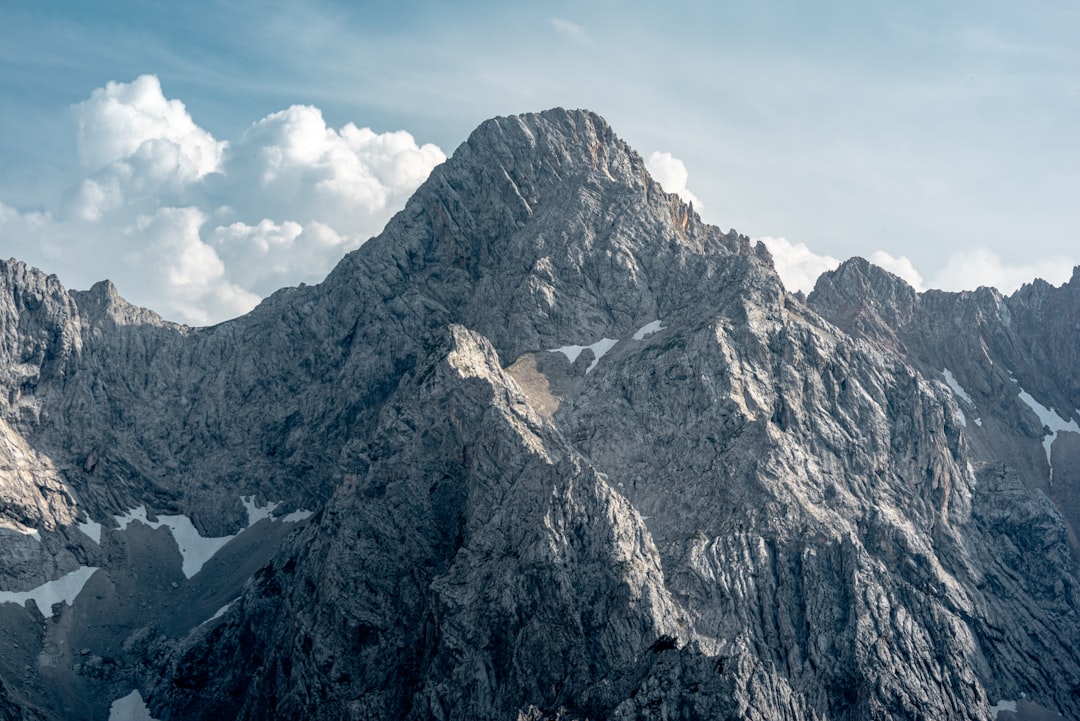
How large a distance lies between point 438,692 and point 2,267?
114007 mm

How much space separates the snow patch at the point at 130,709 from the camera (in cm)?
12688

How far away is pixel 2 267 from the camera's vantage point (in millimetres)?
168625

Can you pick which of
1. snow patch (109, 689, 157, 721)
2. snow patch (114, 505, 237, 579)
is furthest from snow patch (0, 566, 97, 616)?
snow patch (109, 689, 157, 721)

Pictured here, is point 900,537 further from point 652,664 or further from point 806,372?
Result: point 652,664

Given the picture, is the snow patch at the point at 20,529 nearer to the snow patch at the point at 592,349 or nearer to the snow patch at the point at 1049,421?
the snow patch at the point at 592,349

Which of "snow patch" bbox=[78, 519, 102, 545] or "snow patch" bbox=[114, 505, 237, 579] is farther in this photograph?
"snow patch" bbox=[114, 505, 237, 579]

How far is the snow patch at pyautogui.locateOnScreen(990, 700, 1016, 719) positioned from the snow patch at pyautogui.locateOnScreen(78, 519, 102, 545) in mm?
121908

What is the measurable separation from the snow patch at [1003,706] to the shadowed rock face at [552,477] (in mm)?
2093

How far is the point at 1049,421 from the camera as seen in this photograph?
173 metres

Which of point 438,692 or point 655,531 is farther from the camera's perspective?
point 655,531

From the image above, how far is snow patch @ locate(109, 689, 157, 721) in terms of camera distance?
127 m

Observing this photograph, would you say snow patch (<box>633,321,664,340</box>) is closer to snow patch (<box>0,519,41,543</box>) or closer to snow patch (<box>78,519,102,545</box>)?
snow patch (<box>78,519,102,545</box>)

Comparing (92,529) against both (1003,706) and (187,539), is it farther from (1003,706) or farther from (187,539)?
(1003,706)

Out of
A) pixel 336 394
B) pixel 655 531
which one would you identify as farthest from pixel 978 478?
pixel 336 394
